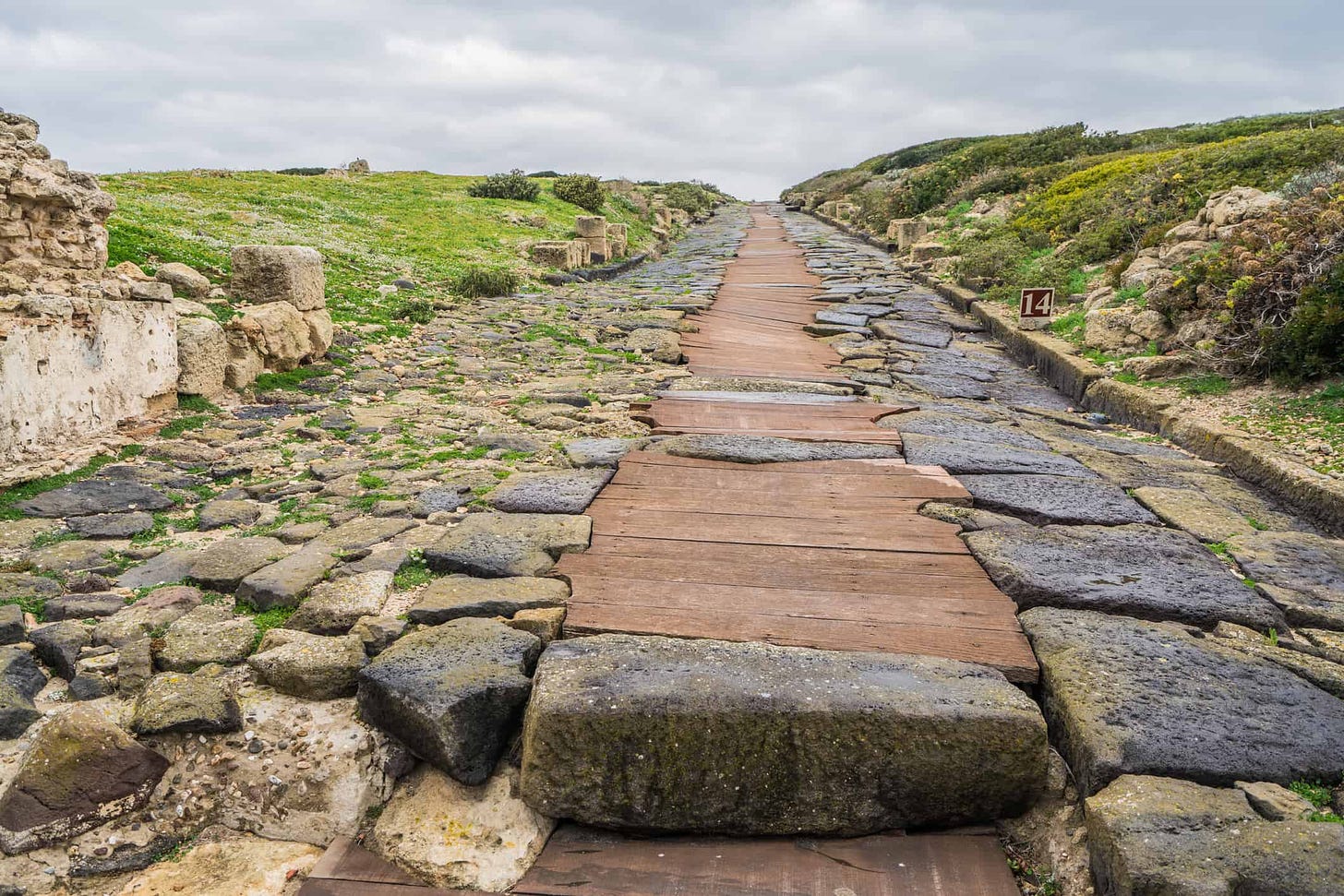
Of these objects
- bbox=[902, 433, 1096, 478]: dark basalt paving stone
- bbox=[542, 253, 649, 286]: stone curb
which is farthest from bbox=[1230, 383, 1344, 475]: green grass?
bbox=[542, 253, 649, 286]: stone curb

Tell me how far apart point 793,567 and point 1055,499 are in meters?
1.58

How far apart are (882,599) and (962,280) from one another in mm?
10449

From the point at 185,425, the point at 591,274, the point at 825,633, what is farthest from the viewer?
the point at 591,274

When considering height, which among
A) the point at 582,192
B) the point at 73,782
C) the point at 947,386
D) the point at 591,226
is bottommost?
the point at 73,782

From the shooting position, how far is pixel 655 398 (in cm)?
596

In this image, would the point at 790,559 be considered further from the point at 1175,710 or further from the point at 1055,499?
the point at 1055,499

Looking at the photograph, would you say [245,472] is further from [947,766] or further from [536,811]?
[947,766]

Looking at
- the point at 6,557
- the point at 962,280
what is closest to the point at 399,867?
the point at 6,557

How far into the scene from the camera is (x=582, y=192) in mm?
22078

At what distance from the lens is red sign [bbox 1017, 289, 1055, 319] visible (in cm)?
867

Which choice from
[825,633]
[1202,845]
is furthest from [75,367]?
[1202,845]

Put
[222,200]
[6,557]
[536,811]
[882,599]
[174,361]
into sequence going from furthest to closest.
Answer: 1. [222,200]
2. [174,361]
3. [6,557]
4. [882,599]
5. [536,811]

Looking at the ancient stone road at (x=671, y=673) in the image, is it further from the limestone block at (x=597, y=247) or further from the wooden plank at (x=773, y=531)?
the limestone block at (x=597, y=247)

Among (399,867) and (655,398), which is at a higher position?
(655,398)
